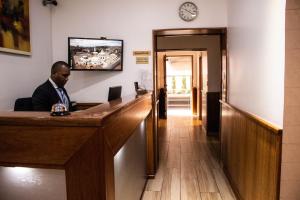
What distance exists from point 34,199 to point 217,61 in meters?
5.54

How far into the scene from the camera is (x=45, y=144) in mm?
1231

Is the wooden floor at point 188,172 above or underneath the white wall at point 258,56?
underneath

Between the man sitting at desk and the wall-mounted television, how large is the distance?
952 mm

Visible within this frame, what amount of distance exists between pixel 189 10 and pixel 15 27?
2.23m

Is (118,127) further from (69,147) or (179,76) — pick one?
(179,76)

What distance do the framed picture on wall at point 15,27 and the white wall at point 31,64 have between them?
10cm

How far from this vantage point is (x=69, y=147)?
3.97ft

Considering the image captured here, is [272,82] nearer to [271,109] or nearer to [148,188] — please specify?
[271,109]

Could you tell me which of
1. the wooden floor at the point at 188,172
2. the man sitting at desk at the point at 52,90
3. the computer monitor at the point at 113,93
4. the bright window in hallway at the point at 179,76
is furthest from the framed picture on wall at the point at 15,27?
the bright window in hallway at the point at 179,76

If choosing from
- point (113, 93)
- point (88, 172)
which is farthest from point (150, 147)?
point (88, 172)

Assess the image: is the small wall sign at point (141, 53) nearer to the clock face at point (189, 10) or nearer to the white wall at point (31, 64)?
the clock face at point (189, 10)

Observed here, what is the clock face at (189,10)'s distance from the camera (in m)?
3.57

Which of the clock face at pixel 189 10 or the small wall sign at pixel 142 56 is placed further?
the small wall sign at pixel 142 56

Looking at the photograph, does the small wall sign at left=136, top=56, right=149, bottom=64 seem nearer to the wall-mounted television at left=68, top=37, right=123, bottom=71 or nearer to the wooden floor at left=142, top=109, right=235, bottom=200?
the wall-mounted television at left=68, top=37, right=123, bottom=71
